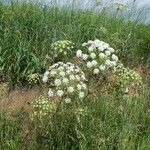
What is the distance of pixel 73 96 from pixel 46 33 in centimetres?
294

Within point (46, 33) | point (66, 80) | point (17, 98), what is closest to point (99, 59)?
point (66, 80)

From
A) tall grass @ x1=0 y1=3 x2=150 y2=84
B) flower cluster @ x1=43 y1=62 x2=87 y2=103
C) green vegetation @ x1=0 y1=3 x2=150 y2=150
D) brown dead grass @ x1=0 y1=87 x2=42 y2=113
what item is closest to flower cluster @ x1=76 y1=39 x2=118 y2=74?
flower cluster @ x1=43 y1=62 x2=87 y2=103

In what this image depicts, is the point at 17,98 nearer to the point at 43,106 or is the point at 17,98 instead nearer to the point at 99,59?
the point at 43,106

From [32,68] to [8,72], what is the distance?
1.38ft

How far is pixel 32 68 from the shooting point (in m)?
7.95

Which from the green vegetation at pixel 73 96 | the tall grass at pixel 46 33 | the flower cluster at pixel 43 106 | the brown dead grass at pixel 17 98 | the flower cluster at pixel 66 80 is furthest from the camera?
the tall grass at pixel 46 33

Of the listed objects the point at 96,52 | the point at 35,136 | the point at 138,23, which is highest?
the point at 96,52

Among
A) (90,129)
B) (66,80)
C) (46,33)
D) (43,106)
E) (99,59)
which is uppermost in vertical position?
(99,59)

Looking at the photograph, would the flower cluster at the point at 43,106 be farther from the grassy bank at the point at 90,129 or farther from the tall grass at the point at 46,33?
the tall grass at the point at 46,33

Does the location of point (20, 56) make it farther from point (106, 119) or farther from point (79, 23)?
point (106, 119)

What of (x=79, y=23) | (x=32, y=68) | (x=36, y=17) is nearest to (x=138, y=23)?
(x=79, y=23)

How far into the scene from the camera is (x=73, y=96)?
5594 millimetres

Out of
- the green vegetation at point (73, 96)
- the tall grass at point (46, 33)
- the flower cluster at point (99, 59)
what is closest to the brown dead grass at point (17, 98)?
the green vegetation at point (73, 96)

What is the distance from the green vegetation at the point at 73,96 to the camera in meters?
5.62
